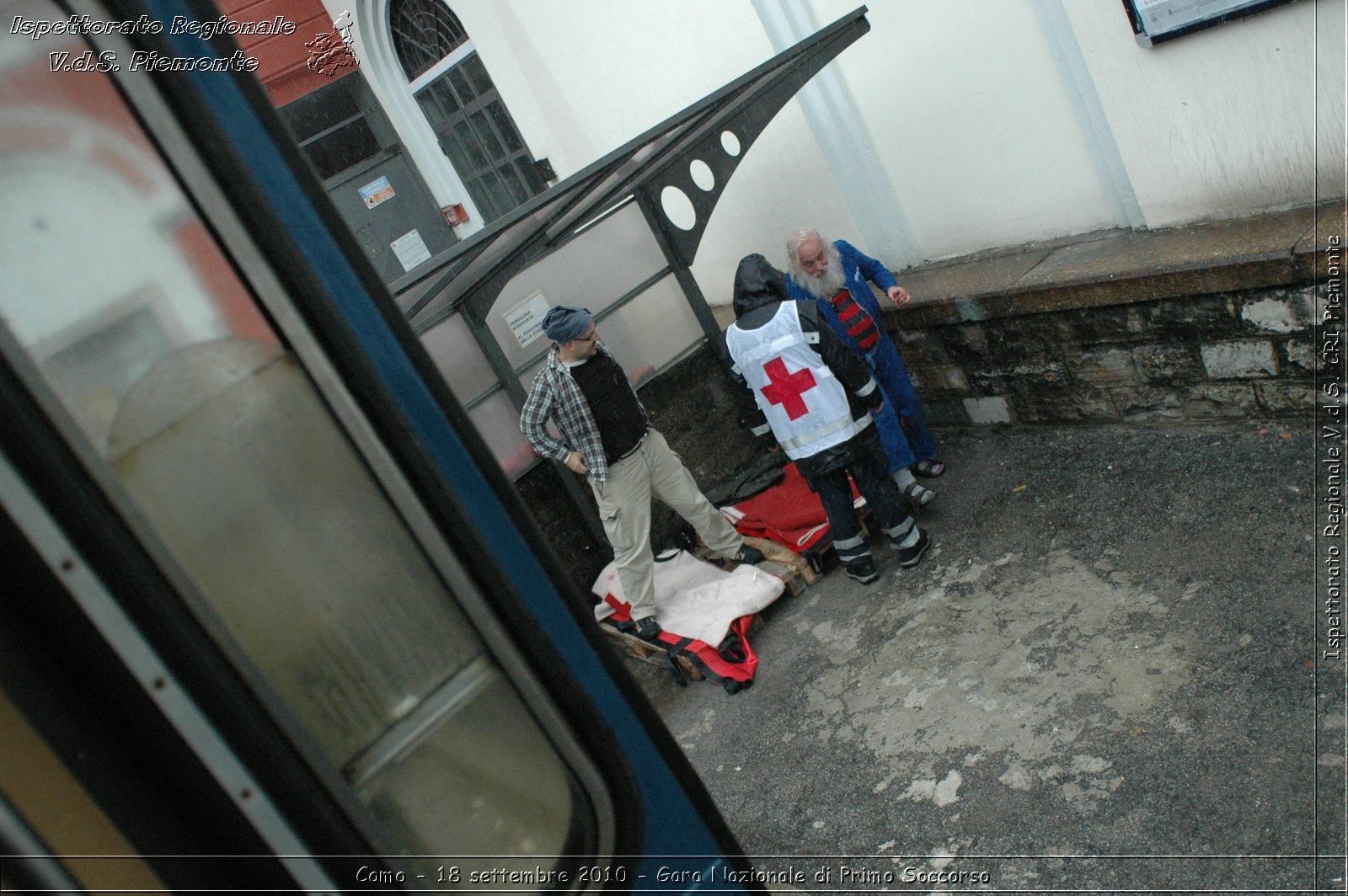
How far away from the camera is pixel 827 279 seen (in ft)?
16.9

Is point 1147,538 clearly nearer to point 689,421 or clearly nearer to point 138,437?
point 689,421

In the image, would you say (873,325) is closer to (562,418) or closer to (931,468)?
(931,468)

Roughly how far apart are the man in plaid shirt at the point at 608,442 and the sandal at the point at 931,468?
1.28 metres

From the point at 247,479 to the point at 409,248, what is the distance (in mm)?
8955

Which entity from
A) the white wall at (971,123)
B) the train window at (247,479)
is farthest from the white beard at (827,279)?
the train window at (247,479)

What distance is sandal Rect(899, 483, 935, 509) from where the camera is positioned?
17.5 feet

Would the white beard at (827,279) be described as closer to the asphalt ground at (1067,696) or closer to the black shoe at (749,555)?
the asphalt ground at (1067,696)

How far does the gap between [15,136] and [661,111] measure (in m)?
6.27

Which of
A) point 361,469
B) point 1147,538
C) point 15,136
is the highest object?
point 15,136

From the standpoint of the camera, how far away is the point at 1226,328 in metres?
4.27

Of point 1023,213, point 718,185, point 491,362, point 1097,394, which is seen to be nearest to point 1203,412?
point 1097,394

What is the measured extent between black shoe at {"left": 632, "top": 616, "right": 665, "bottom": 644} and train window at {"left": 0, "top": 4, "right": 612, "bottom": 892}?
11.4ft

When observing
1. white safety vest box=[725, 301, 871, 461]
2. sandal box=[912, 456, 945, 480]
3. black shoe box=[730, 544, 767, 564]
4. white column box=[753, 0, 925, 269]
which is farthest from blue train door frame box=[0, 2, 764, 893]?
white column box=[753, 0, 925, 269]

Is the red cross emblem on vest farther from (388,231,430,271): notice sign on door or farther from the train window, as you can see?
(388,231,430,271): notice sign on door
